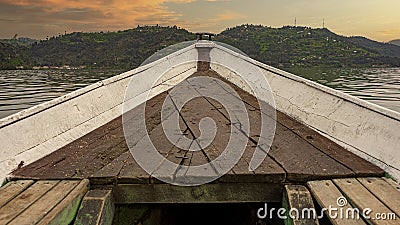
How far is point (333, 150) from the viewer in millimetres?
2354

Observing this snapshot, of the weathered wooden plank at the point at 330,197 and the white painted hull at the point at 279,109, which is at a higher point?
the white painted hull at the point at 279,109

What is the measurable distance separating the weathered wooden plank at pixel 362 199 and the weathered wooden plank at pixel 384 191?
3cm

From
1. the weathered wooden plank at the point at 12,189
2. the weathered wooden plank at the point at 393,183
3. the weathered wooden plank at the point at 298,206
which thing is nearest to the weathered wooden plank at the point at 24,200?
the weathered wooden plank at the point at 12,189

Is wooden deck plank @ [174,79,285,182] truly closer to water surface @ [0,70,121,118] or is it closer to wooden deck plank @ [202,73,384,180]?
wooden deck plank @ [202,73,384,180]

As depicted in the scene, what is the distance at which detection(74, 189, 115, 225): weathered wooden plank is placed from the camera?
158cm

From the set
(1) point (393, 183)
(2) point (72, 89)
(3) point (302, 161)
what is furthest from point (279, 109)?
(2) point (72, 89)

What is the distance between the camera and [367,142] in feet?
7.19

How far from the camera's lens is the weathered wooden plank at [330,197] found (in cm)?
149

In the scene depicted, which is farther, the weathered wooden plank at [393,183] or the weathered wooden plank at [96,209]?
the weathered wooden plank at [393,183]

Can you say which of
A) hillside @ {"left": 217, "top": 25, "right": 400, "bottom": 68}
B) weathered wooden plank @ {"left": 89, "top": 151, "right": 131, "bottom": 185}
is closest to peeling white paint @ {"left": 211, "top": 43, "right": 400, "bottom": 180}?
weathered wooden plank @ {"left": 89, "top": 151, "right": 131, "bottom": 185}

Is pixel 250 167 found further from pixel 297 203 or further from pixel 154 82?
pixel 154 82

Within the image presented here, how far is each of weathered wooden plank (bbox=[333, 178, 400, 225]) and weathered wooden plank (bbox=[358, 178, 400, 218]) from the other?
0.03 meters

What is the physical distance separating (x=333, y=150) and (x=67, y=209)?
5.95 ft

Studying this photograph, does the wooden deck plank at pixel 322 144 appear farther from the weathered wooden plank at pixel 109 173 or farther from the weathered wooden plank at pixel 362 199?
the weathered wooden plank at pixel 109 173
